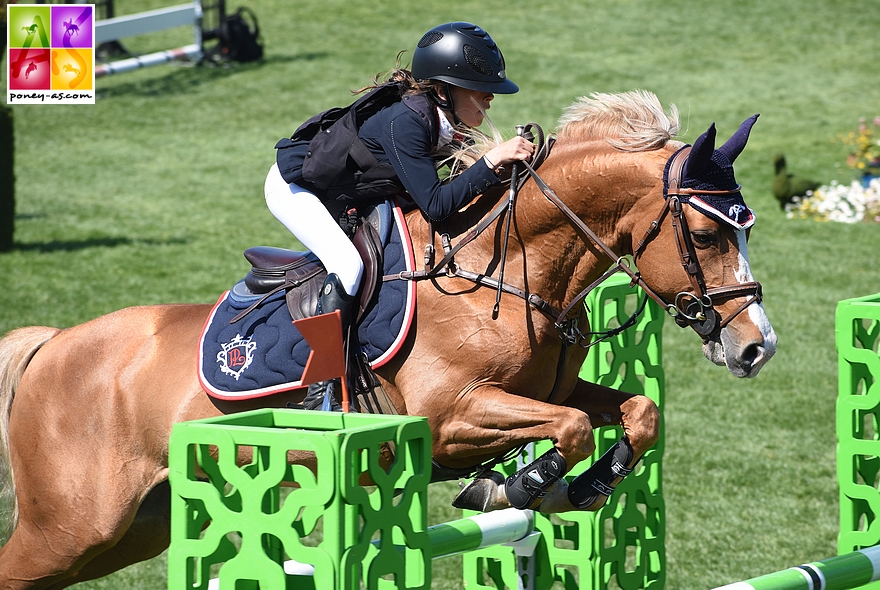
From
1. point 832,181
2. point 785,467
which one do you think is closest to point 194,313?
point 785,467

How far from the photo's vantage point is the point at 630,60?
21375 mm

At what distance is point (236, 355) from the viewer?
12.2 ft

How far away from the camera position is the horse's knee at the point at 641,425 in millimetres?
3543

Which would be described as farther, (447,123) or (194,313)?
(194,313)

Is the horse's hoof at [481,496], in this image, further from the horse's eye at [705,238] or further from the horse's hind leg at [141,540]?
the horse's hind leg at [141,540]

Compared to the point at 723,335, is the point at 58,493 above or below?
below

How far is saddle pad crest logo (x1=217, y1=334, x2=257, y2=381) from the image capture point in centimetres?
370

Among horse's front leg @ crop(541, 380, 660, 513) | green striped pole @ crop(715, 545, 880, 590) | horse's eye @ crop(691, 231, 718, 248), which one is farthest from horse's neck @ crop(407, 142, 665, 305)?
green striped pole @ crop(715, 545, 880, 590)

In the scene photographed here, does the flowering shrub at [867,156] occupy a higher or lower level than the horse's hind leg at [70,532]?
higher

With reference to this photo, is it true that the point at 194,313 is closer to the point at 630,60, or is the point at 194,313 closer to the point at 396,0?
the point at 630,60

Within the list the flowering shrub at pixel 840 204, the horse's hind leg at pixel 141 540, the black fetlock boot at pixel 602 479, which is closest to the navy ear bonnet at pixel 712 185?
the black fetlock boot at pixel 602 479

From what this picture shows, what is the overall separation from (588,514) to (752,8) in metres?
22.7

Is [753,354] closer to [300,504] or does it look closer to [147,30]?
[300,504]

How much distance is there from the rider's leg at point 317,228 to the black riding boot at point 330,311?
0.03 metres
